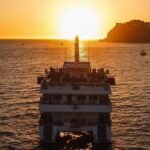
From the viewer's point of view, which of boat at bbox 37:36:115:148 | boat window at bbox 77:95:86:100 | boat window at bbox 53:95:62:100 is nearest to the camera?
boat at bbox 37:36:115:148

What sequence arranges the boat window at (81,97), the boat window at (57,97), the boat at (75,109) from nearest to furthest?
1. the boat at (75,109)
2. the boat window at (57,97)
3. the boat window at (81,97)

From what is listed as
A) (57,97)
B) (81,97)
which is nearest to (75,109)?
(81,97)

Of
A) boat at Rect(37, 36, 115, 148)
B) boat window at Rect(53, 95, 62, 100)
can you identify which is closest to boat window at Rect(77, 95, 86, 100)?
boat at Rect(37, 36, 115, 148)

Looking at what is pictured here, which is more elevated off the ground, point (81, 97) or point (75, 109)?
point (81, 97)

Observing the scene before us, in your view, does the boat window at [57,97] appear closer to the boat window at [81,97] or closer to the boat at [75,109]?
the boat at [75,109]

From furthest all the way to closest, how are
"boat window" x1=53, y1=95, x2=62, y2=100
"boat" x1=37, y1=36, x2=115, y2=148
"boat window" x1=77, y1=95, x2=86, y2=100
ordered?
"boat window" x1=77, y1=95, x2=86, y2=100 < "boat window" x1=53, y1=95, x2=62, y2=100 < "boat" x1=37, y1=36, x2=115, y2=148

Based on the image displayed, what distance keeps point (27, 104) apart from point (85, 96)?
27.8 meters

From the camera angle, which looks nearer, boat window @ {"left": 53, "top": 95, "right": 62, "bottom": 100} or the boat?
the boat

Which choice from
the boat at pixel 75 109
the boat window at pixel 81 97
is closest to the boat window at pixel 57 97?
the boat at pixel 75 109

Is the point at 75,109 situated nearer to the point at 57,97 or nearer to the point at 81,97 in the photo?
the point at 81,97

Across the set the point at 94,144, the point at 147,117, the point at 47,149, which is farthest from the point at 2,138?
the point at 147,117

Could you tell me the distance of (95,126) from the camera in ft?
162

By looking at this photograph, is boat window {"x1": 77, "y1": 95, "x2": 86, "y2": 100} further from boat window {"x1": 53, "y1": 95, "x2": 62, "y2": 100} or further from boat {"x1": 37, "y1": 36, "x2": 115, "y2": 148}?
boat window {"x1": 53, "y1": 95, "x2": 62, "y2": 100}

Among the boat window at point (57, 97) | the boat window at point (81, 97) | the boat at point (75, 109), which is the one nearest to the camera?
the boat at point (75, 109)
